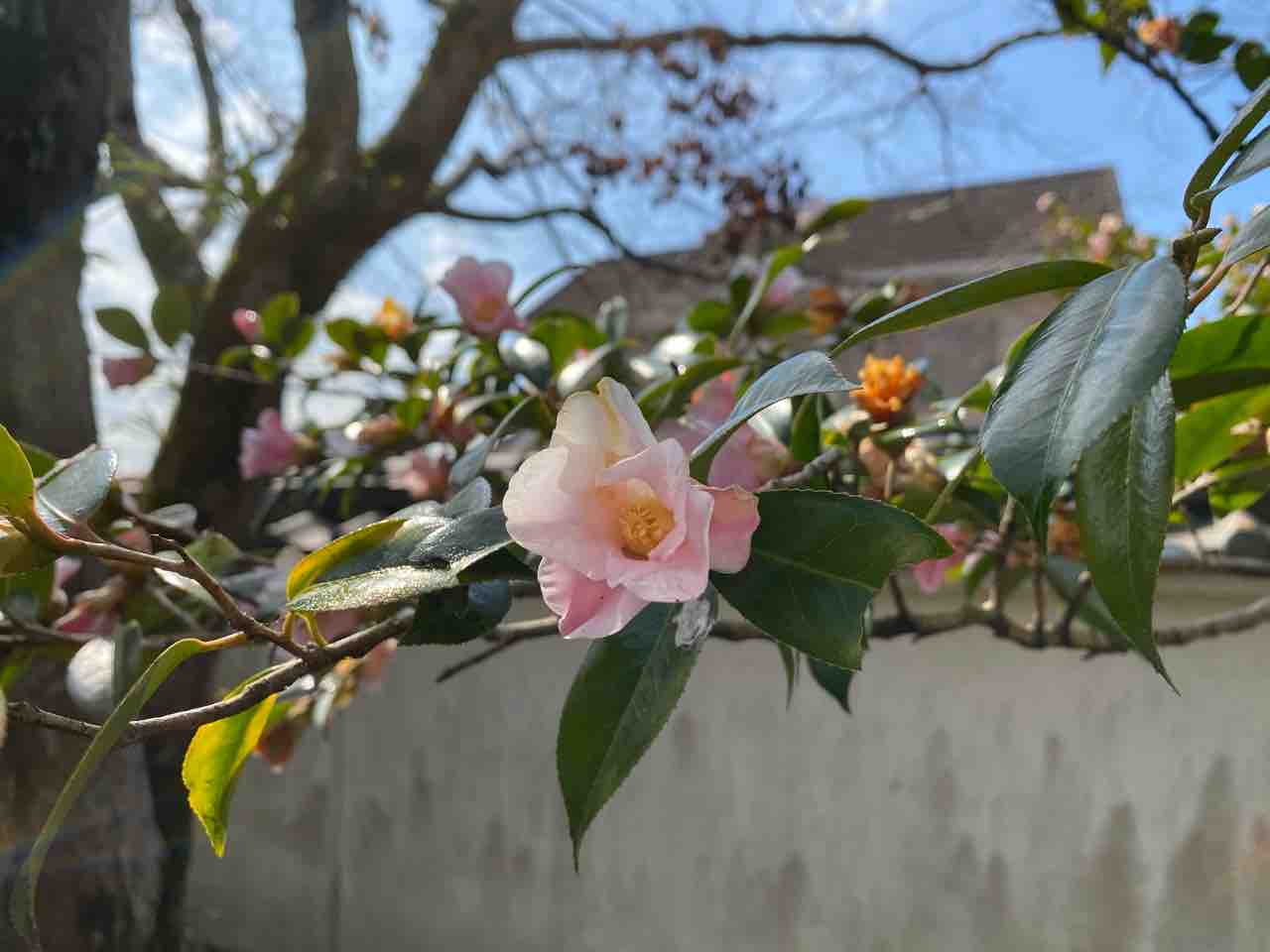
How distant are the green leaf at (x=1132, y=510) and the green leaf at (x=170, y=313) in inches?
50.0

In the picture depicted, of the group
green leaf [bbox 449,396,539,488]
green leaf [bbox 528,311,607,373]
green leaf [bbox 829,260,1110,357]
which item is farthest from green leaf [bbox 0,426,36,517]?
green leaf [bbox 528,311,607,373]

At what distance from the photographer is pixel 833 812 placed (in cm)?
205

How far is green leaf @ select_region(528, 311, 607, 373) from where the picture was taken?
1080mm

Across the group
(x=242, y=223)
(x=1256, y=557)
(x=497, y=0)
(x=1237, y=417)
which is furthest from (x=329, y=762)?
(x=1237, y=417)

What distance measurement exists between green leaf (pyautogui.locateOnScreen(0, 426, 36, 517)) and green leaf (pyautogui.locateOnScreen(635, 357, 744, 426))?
37cm

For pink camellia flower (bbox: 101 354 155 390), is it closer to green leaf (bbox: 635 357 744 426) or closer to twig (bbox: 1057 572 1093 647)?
green leaf (bbox: 635 357 744 426)

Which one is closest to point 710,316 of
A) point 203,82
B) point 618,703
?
point 618,703

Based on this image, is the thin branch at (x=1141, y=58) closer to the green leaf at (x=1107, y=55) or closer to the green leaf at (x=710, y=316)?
the green leaf at (x=1107, y=55)

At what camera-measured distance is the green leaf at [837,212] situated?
1.13 meters

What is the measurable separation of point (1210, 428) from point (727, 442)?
1.14 feet

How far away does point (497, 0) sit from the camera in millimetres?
2545

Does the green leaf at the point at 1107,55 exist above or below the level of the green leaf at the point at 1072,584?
above

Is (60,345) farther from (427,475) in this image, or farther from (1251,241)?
(1251,241)

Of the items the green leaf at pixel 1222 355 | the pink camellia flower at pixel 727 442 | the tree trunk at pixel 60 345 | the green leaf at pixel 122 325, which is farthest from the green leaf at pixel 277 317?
the green leaf at pixel 1222 355
